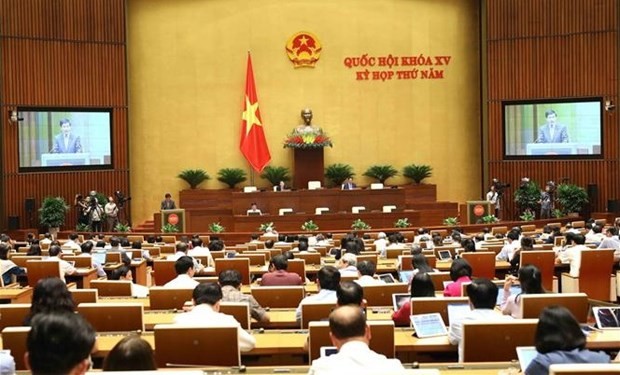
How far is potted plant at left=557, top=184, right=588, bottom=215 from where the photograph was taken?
21047 mm

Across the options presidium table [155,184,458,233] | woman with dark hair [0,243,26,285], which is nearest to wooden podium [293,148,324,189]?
presidium table [155,184,458,233]

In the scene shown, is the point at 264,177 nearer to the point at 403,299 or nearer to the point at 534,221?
the point at 534,221

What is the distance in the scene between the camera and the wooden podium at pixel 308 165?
22500mm

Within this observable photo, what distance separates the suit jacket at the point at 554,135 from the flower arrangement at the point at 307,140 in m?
5.45

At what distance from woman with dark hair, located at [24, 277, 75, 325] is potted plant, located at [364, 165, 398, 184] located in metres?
17.4

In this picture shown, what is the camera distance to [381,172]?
22.6 meters

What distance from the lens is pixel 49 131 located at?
21422 millimetres

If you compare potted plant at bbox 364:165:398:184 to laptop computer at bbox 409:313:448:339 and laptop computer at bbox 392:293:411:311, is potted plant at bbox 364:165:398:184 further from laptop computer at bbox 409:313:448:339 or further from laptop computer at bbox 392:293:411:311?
laptop computer at bbox 409:313:448:339

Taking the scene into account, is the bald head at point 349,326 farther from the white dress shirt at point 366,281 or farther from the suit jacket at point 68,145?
the suit jacket at point 68,145

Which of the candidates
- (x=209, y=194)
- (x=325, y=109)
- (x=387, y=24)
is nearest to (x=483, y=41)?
(x=387, y=24)

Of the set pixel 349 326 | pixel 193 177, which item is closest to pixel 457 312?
pixel 349 326

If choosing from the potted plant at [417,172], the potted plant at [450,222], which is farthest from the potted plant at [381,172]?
the potted plant at [450,222]

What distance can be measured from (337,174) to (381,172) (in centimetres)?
116

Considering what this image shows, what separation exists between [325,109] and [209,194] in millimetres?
4184
